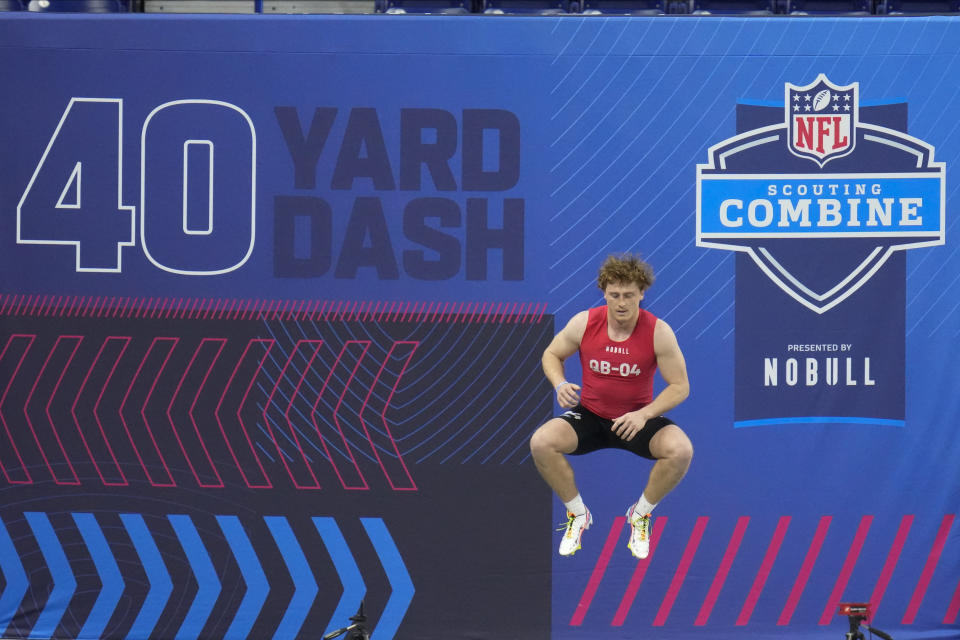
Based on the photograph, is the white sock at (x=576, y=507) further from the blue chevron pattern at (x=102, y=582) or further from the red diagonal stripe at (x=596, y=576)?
the blue chevron pattern at (x=102, y=582)

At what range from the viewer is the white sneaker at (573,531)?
4449 millimetres

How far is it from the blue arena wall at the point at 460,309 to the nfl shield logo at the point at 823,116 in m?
0.02

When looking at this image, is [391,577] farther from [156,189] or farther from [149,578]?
[156,189]

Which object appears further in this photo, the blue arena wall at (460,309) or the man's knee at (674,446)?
the blue arena wall at (460,309)

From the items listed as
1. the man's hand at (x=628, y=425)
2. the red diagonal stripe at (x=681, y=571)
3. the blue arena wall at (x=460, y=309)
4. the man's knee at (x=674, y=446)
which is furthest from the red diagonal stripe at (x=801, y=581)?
the man's hand at (x=628, y=425)

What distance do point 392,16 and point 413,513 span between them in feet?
7.74

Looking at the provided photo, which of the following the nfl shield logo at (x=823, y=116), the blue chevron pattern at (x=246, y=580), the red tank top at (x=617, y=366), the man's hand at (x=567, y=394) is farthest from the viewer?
the blue chevron pattern at (x=246, y=580)

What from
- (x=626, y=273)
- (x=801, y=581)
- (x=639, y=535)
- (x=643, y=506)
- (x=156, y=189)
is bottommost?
(x=801, y=581)

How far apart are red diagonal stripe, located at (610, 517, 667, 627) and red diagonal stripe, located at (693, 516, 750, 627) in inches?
12.5

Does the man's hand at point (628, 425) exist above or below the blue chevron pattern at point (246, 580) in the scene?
above

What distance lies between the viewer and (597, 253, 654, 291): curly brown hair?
430cm

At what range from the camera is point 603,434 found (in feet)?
14.5

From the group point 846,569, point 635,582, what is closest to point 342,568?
point 635,582

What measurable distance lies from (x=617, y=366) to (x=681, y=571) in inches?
45.2
